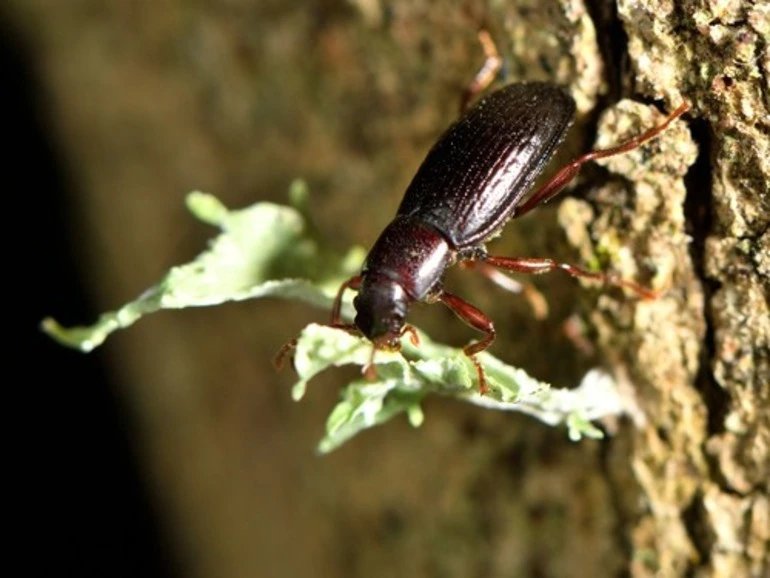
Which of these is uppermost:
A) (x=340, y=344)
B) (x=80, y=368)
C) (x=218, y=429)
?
(x=80, y=368)

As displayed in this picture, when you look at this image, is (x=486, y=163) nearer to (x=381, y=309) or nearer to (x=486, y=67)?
(x=486, y=67)

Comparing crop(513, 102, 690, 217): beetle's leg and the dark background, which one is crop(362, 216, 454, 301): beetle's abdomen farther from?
the dark background

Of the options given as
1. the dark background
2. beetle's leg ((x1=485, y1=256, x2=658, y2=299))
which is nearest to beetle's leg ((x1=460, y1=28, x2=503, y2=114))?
beetle's leg ((x1=485, y1=256, x2=658, y2=299))

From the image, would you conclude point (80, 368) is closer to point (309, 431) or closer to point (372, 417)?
point (309, 431)

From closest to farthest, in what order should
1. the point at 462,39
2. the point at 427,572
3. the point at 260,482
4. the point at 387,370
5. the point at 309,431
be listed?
1. the point at 387,370
2. the point at 462,39
3. the point at 427,572
4. the point at 309,431
5. the point at 260,482

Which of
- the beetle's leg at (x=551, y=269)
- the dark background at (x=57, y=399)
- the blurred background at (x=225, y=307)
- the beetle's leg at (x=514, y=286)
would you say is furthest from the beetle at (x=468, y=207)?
the dark background at (x=57, y=399)

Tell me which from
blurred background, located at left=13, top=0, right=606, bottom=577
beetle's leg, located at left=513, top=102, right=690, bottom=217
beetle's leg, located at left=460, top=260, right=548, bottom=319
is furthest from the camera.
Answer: blurred background, located at left=13, top=0, right=606, bottom=577

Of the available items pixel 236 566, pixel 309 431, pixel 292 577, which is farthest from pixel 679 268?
pixel 236 566

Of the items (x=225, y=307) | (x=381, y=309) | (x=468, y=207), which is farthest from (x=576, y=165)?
(x=225, y=307)
